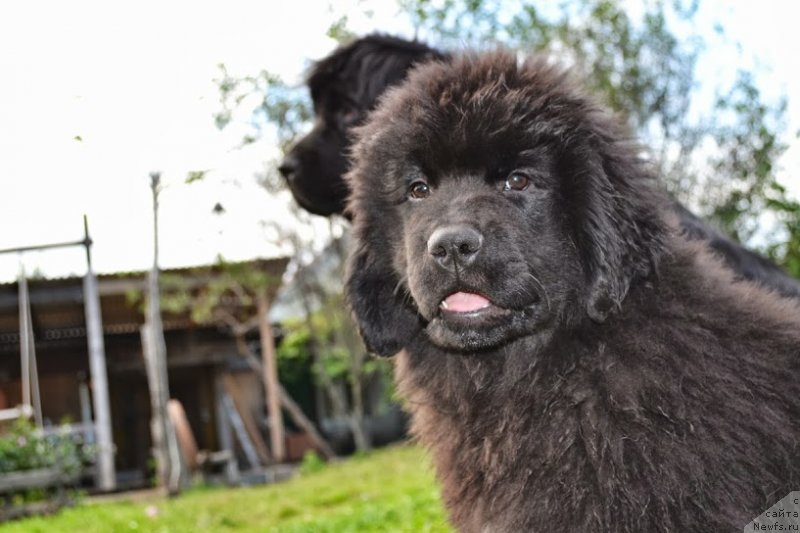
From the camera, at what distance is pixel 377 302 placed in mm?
3195

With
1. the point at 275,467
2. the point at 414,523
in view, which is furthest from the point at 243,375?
the point at 414,523

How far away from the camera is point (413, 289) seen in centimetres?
281

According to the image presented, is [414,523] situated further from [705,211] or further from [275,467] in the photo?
[275,467]

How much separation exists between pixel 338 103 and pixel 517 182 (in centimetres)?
318

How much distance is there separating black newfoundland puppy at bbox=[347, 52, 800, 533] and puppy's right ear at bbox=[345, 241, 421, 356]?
22 cm

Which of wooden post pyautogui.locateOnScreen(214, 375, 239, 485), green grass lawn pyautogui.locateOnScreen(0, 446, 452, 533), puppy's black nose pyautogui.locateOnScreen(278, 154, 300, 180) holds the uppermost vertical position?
puppy's black nose pyautogui.locateOnScreen(278, 154, 300, 180)

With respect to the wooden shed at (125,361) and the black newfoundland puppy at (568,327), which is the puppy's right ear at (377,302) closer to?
the black newfoundland puppy at (568,327)

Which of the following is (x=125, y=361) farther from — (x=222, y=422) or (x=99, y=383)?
(x=99, y=383)

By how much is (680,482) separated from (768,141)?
341 inches

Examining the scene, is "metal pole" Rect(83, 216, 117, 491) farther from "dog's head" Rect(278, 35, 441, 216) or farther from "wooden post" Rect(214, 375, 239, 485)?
"dog's head" Rect(278, 35, 441, 216)

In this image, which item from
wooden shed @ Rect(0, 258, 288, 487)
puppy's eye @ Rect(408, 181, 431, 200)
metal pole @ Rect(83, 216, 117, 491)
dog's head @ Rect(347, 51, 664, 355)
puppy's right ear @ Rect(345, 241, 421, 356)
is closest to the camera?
dog's head @ Rect(347, 51, 664, 355)

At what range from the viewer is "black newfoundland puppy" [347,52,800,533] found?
97.4 inches

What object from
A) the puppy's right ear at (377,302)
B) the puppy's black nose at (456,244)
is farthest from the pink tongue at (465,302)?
the puppy's right ear at (377,302)

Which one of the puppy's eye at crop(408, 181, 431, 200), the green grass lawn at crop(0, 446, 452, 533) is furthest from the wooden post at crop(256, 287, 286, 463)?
the puppy's eye at crop(408, 181, 431, 200)
